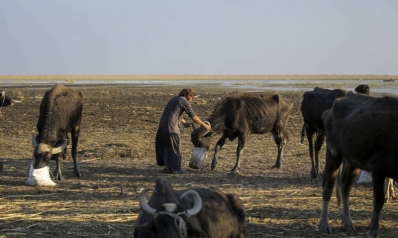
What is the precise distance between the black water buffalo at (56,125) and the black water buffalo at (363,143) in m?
6.78

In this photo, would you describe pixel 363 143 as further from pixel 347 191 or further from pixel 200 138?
pixel 200 138

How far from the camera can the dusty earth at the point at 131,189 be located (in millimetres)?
9344

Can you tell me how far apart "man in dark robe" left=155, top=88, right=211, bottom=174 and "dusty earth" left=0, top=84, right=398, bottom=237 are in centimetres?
43

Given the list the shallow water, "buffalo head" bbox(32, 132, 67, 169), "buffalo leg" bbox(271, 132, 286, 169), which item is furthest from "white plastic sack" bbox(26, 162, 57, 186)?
the shallow water

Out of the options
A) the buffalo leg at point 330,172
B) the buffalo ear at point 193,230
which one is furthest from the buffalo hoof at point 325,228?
the buffalo ear at point 193,230

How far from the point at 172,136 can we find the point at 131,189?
3.23 metres

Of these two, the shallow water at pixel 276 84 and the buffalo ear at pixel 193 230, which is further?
the shallow water at pixel 276 84

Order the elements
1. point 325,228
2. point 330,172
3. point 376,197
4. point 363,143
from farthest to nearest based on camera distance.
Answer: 1. point 330,172
2. point 325,228
3. point 363,143
4. point 376,197

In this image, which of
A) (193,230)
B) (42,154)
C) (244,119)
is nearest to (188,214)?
(193,230)

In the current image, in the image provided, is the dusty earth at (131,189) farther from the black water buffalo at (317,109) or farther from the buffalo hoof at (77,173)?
the black water buffalo at (317,109)

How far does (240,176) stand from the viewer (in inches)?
595

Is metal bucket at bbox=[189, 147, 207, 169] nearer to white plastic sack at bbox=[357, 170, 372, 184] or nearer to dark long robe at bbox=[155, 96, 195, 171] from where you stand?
dark long robe at bbox=[155, 96, 195, 171]

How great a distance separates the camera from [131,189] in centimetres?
1298

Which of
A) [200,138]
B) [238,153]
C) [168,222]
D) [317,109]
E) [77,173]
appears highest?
[317,109]
